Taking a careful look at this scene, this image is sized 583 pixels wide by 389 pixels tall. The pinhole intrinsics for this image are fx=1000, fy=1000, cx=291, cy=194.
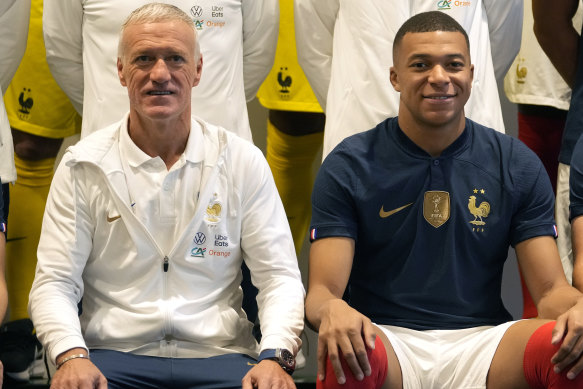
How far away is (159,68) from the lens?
264 cm

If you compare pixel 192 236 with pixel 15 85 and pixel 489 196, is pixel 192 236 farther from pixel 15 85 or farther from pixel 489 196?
pixel 15 85

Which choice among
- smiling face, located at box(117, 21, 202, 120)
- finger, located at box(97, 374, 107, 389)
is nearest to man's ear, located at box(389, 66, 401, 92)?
smiling face, located at box(117, 21, 202, 120)

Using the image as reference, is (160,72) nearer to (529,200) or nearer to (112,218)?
(112,218)

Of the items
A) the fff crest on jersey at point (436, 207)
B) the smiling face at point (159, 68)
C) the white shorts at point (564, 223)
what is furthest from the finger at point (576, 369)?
the smiling face at point (159, 68)

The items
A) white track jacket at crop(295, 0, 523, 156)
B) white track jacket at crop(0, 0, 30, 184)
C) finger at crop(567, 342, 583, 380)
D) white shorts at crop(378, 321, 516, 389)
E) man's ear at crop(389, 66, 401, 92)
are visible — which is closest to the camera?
finger at crop(567, 342, 583, 380)

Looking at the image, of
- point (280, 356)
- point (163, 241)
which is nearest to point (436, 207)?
point (280, 356)

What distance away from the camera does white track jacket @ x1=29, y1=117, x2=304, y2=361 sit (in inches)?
101

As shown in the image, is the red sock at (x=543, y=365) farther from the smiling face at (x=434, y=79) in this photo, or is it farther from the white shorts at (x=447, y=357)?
the smiling face at (x=434, y=79)

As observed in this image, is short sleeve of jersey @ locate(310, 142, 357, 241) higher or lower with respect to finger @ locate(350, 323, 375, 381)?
higher

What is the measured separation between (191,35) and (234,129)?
60cm

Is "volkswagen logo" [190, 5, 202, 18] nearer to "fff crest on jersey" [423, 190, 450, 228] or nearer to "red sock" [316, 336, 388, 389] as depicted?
"fff crest on jersey" [423, 190, 450, 228]

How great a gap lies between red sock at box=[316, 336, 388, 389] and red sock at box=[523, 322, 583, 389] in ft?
1.15

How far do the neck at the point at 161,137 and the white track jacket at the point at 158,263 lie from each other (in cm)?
7

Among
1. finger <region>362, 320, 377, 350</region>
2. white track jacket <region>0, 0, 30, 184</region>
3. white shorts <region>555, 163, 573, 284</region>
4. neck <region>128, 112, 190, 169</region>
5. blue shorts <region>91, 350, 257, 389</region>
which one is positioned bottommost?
blue shorts <region>91, 350, 257, 389</region>
